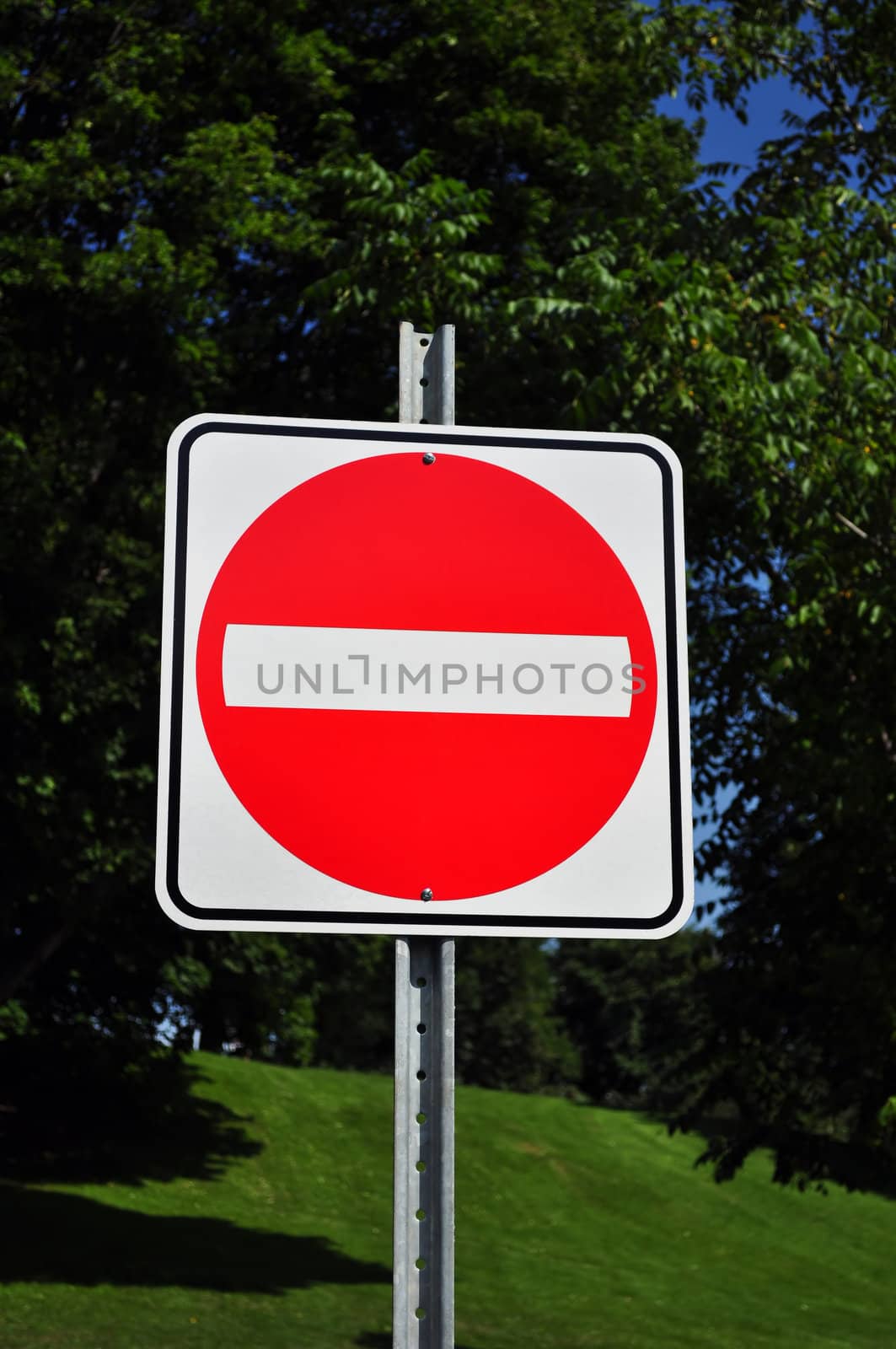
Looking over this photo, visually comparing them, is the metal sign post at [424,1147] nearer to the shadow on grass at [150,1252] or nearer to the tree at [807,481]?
the tree at [807,481]

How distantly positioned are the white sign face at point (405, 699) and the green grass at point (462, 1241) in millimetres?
15895

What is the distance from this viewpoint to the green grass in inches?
739

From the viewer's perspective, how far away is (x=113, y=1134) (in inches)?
1173

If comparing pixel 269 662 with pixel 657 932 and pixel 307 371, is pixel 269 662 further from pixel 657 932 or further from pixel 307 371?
pixel 307 371

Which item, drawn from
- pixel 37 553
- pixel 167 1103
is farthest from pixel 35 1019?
pixel 37 553

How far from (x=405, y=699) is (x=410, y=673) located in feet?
0.11

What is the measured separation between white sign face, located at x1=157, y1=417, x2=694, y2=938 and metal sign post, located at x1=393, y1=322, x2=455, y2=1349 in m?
0.06

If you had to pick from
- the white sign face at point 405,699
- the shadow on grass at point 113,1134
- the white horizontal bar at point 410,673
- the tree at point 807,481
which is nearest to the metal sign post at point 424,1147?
→ the white sign face at point 405,699

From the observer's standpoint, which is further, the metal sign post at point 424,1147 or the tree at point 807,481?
the tree at point 807,481

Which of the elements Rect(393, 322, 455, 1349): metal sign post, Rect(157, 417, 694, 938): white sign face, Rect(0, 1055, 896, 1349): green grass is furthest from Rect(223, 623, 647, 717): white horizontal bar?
Rect(0, 1055, 896, 1349): green grass

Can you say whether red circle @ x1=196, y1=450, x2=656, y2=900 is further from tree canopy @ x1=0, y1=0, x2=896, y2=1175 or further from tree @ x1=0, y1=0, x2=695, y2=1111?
tree @ x1=0, y1=0, x2=695, y2=1111

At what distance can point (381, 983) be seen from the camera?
62.2m

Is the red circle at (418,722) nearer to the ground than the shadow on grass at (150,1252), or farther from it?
farther from it

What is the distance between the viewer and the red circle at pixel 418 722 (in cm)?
172
